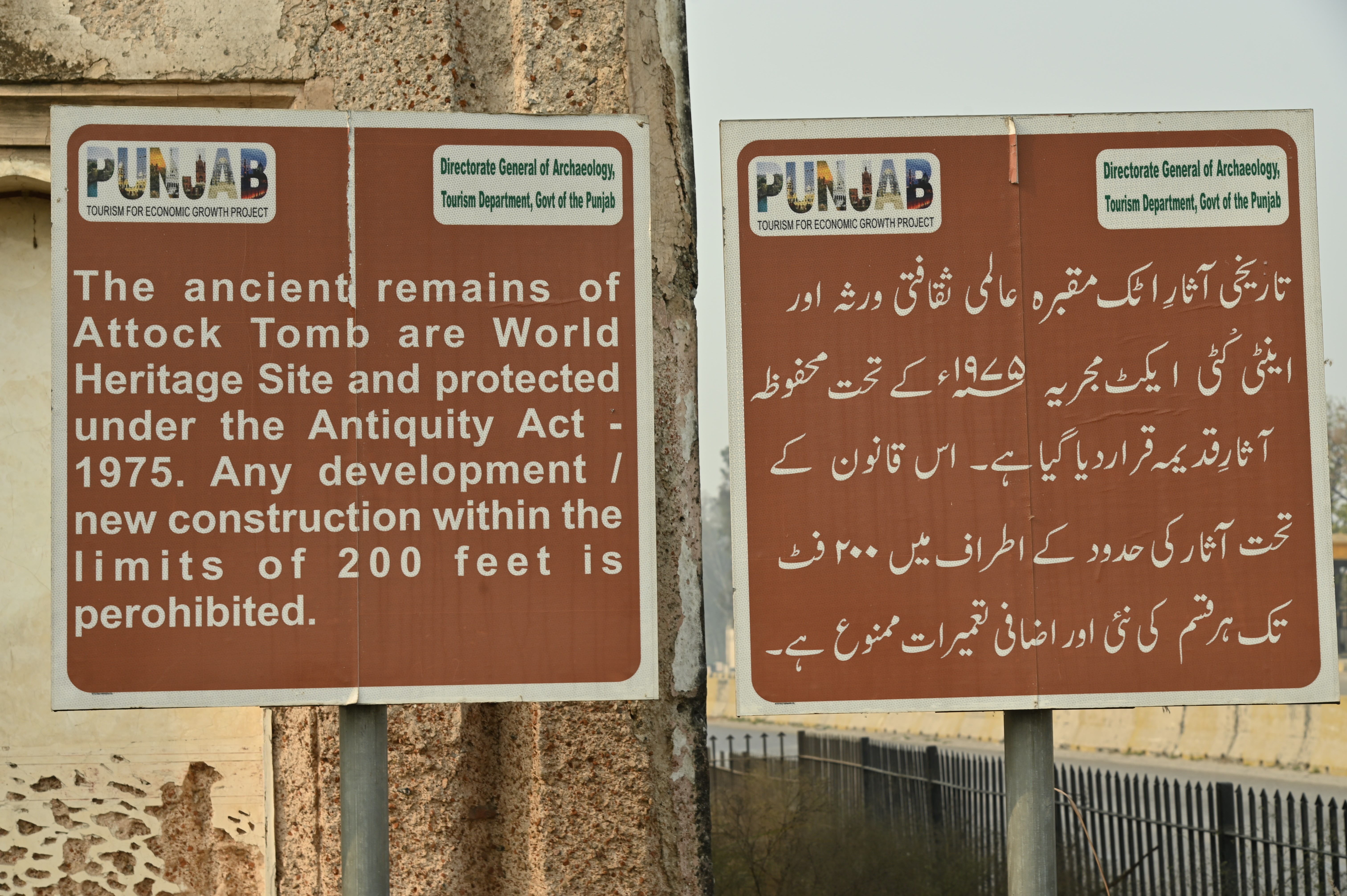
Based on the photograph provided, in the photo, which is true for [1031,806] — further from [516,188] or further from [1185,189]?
[516,188]

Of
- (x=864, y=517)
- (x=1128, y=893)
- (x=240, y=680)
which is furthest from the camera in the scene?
(x=1128, y=893)

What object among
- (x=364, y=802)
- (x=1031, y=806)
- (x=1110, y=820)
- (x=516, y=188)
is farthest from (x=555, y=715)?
(x=1110, y=820)

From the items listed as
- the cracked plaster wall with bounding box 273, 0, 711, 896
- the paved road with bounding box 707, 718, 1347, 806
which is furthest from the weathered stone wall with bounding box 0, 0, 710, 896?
the paved road with bounding box 707, 718, 1347, 806

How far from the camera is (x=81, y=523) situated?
8.55 ft

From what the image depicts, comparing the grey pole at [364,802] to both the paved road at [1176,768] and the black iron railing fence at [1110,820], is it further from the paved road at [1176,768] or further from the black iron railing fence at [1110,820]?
the paved road at [1176,768]

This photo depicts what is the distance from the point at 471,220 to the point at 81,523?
41.7 inches

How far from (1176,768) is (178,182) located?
1982cm

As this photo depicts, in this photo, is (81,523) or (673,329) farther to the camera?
(673,329)

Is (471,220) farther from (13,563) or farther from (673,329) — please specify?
(13,563)

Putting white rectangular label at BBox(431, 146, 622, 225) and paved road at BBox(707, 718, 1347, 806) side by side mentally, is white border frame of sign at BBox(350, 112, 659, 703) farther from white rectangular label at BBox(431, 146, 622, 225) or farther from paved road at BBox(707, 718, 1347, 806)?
paved road at BBox(707, 718, 1347, 806)

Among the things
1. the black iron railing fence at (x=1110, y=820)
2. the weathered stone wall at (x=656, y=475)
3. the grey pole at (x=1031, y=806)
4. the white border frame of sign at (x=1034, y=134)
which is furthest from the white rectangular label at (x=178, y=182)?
the black iron railing fence at (x=1110, y=820)

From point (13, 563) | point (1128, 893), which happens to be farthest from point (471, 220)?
point (1128, 893)

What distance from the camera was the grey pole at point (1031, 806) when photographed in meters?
2.81

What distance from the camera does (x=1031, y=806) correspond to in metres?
2.83
